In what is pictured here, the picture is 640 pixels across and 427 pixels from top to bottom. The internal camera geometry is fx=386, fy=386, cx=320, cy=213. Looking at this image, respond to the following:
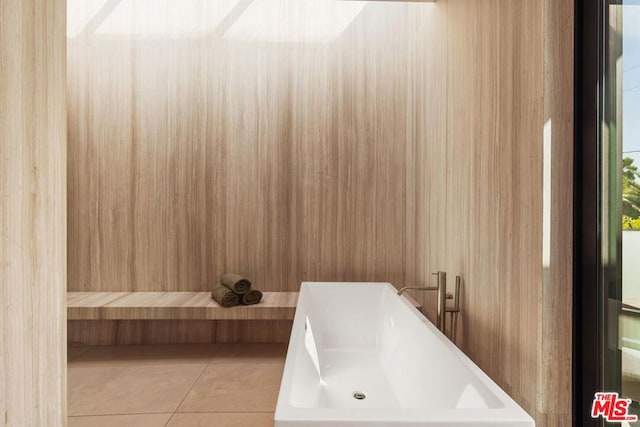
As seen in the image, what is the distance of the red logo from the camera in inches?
42.9

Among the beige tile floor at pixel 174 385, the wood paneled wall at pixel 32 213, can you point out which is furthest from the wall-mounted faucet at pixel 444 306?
the wood paneled wall at pixel 32 213

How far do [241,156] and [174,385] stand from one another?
5.29 ft

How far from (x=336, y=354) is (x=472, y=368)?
1.33m

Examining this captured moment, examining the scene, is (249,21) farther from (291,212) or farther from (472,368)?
(472,368)

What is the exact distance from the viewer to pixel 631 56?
1098mm

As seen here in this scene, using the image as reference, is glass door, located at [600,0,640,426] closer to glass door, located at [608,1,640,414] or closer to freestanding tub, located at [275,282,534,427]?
glass door, located at [608,1,640,414]

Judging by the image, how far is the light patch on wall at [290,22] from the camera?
2.93m

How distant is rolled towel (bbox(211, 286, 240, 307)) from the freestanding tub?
0.48 metres

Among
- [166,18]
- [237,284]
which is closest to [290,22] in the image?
[166,18]

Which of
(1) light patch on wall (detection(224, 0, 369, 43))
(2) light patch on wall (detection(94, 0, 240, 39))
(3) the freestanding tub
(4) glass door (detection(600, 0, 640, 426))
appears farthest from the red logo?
(2) light patch on wall (detection(94, 0, 240, 39))

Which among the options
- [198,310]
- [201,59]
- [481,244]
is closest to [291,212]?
[198,310]

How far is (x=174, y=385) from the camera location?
7.36 feet

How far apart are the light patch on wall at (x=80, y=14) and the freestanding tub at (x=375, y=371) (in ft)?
8.36

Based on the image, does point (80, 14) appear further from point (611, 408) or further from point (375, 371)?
point (611, 408)
